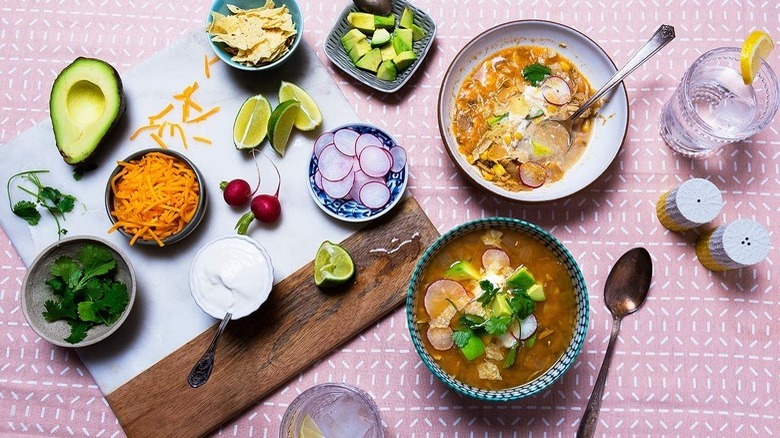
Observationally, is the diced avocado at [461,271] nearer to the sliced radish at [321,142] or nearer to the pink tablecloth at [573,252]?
the pink tablecloth at [573,252]

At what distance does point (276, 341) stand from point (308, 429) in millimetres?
308

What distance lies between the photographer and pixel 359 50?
2.39 meters

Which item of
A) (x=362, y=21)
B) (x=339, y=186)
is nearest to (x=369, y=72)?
(x=362, y=21)

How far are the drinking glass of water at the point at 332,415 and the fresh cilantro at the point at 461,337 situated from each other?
1.23 feet

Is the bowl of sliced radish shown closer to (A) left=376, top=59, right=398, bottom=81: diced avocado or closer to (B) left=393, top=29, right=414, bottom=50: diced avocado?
(A) left=376, top=59, right=398, bottom=81: diced avocado

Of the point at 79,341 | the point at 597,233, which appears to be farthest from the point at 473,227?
the point at 79,341

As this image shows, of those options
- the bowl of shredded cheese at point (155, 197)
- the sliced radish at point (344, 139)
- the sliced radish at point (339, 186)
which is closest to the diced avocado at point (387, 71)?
the sliced radish at point (344, 139)

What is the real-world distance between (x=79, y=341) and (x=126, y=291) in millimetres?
211

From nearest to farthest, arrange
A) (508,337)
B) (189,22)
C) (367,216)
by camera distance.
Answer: (508,337), (367,216), (189,22)

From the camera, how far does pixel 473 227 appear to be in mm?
2162

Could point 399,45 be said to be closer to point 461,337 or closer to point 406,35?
point 406,35

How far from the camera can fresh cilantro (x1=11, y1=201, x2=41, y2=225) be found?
235cm

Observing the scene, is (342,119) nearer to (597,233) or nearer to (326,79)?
(326,79)

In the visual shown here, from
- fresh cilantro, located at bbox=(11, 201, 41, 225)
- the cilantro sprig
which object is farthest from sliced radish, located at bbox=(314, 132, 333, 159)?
fresh cilantro, located at bbox=(11, 201, 41, 225)
